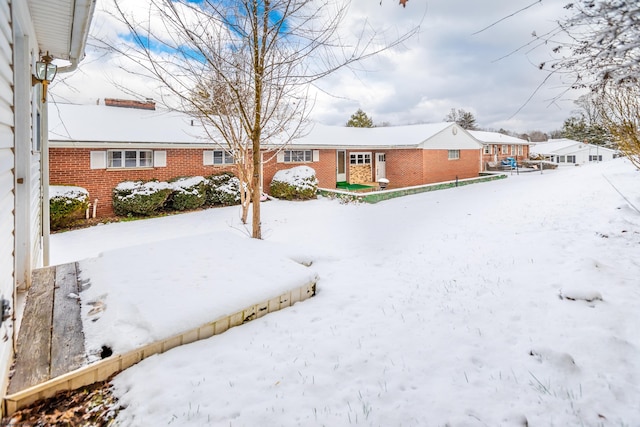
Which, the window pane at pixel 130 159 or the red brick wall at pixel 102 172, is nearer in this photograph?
the red brick wall at pixel 102 172

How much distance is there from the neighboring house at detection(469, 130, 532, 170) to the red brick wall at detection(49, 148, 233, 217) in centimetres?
2674

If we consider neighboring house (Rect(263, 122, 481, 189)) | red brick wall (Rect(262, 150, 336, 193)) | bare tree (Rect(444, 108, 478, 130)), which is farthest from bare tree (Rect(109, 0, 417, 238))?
bare tree (Rect(444, 108, 478, 130))

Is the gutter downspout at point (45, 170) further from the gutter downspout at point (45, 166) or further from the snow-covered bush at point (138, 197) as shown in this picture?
the snow-covered bush at point (138, 197)

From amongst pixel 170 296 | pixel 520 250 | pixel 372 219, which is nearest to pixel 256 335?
pixel 170 296

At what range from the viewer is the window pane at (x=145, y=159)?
13.4 m

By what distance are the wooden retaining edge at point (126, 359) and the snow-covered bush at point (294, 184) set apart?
37.2 feet

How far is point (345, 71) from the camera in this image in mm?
5496

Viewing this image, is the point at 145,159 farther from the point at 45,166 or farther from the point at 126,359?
the point at 126,359

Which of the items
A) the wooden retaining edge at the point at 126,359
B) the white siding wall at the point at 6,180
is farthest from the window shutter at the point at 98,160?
the wooden retaining edge at the point at 126,359

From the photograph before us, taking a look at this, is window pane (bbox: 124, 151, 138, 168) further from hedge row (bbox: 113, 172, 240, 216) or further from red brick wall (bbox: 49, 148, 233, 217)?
hedge row (bbox: 113, 172, 240, 216)

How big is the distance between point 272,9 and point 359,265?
15.1 ft

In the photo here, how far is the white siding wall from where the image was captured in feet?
8.10

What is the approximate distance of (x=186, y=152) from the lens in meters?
14.4

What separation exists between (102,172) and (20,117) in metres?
9.97
